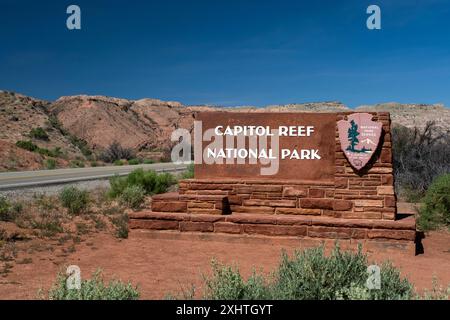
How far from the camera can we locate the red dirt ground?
6.97 meters

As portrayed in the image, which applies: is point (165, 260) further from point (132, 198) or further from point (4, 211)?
point (132, 198)

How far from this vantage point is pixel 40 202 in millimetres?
13086

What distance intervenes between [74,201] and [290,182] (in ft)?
18.1

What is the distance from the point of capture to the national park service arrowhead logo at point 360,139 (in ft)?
32.1

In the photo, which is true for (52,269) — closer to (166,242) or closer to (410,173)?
(166,242)

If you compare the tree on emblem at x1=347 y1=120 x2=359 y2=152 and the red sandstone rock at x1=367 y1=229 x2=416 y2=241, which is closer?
the red sandstone rock at x1=367 y1=229 x2=416 y2=241

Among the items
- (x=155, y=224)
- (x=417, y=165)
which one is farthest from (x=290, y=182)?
(x=417, y=165)

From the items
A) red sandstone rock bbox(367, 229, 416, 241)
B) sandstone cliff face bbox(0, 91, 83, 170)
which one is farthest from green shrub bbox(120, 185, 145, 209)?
sandstone cliff face bbox(0, 91, 83, 170)

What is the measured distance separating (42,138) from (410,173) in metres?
33.7

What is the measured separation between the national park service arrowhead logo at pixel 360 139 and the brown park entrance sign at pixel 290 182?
0.06 feet

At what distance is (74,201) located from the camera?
1277 centimetres

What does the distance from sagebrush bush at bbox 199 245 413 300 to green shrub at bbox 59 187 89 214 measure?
7.74 m

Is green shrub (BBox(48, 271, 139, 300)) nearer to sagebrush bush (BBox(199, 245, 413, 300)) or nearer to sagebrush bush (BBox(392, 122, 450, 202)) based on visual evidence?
sagebrush bush (BBox(199, 245, 413, 300))

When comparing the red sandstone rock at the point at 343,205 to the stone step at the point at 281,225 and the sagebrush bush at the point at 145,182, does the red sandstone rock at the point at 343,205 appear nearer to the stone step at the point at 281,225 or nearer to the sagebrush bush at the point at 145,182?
the stone step at the point at 281,225
